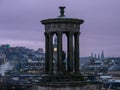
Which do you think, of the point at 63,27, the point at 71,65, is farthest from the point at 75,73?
the point at 63,27

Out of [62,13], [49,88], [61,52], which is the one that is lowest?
[49,88]

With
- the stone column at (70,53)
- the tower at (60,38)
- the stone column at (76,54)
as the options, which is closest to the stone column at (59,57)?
the tower at (60,38)

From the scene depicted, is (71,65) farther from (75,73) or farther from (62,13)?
(62,13)

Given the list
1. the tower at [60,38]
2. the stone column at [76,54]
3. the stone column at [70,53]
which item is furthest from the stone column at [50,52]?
the stone column at [76,54]

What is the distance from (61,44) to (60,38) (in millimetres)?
246

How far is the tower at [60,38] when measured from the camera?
22.6m

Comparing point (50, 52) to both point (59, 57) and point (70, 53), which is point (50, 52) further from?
point (70, 53)

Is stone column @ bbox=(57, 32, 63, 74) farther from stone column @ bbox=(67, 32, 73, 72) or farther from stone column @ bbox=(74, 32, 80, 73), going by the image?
stone column @ bbox=(74, 32, 80, 73)

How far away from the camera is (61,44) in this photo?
2267cm

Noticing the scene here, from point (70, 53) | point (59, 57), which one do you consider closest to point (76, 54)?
point (70, 53)

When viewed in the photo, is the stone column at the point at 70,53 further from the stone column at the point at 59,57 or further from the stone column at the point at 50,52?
the stone column at the point at 50,52

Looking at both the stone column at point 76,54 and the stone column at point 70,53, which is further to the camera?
the stone column at point 76,54

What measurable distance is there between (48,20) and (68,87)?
2830 millimetres

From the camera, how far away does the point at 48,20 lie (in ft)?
74.4
